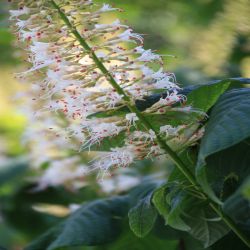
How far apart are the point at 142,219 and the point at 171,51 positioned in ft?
5.78

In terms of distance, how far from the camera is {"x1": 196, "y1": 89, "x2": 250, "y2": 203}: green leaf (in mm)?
888

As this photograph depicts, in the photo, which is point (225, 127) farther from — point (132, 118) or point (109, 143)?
point (109, 143)

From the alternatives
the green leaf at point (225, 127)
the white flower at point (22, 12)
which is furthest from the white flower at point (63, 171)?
the green leaf at point (225, 127)

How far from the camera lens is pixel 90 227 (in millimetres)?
1416

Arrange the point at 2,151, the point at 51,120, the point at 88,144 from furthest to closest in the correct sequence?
the point at 2,151, the point at 51,120, the point at 88,144

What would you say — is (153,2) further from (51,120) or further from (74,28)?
(74,28)

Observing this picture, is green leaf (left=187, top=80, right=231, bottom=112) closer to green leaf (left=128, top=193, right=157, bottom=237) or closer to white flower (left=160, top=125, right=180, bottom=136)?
white flower (left=160, top=125, right=180, bottom=136)

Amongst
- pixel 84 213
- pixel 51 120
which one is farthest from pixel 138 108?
pixel 51 120

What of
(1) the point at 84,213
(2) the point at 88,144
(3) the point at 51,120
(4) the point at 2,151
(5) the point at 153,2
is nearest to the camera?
(2) the point at 88,144

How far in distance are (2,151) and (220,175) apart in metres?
2.11

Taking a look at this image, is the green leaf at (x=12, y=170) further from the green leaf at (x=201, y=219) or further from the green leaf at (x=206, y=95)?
the green leaf at (x=206, y=95)

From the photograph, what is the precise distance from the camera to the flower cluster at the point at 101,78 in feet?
3.40

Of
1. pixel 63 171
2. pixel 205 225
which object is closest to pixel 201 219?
pixel 205 225

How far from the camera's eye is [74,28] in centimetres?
103
